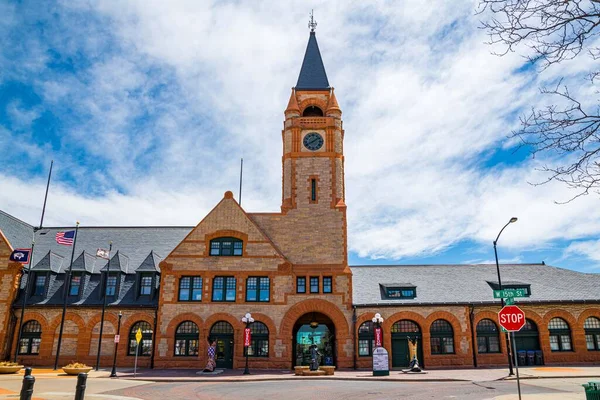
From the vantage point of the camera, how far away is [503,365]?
33375mm

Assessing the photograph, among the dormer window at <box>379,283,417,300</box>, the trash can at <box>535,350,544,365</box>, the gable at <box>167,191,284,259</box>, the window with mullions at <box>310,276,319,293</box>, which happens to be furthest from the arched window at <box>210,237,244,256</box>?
the trash can at <box>535,350,544,365</box>

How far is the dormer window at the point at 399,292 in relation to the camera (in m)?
35.3

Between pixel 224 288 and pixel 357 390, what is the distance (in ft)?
53.1

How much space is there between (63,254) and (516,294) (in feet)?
115

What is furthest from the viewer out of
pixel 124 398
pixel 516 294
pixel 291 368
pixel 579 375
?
pixel 291 368

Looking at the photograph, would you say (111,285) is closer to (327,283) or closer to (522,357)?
(327,283)

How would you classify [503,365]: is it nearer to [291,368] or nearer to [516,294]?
[516,294]

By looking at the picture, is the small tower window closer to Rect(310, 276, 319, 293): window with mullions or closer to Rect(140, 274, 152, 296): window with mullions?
Rect(310, 276, 319, 293): window with mullions

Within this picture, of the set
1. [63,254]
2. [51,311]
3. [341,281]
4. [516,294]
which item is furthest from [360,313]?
[63,254]

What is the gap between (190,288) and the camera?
3422 cm

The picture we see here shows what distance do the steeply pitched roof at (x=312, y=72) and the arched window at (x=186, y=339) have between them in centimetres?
2230

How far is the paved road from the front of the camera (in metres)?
17.9

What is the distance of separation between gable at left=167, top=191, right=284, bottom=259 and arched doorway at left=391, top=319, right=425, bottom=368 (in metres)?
10.2

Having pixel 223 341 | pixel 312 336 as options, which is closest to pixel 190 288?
pixel 223 341
